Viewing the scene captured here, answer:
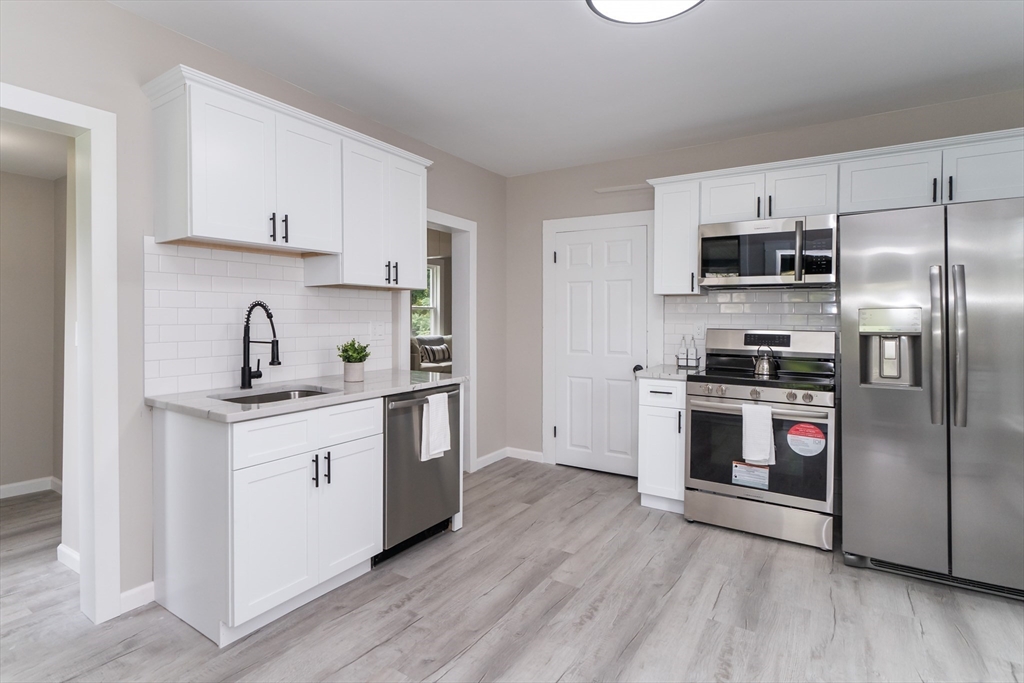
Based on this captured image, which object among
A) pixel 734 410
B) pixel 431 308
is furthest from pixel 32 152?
pixel 734 410

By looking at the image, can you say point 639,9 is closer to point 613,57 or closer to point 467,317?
point 613,57

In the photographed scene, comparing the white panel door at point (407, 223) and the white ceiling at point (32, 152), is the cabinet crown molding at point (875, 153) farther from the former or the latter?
the white ceiling at point (32, 152)

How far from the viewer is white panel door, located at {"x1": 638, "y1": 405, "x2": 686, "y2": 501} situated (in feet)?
11.6

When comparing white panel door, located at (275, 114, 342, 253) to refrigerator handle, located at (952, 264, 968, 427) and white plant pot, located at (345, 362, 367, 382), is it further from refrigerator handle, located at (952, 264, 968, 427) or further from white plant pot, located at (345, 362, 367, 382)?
refrigerator handle, located at (952, 264, 968, 427)

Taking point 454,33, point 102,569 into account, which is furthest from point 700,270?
point 102,569

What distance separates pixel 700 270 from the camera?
3.61 m

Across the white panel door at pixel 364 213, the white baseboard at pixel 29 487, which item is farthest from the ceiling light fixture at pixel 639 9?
the white baseboard at pixel 29 487

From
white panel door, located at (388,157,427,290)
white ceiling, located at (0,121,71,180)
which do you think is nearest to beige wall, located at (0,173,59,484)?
white ceiling, located at (0,121,71,180)

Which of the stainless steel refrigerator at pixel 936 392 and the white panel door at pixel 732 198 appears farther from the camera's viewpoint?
the white panel door at pixel 732 198

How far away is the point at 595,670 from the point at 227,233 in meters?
2.41

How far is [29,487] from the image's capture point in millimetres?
4074

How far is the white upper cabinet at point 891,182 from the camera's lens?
2.97 metres

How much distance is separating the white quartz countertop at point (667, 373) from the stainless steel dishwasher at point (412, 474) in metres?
1.37

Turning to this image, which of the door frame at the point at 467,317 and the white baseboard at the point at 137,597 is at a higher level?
the door frame at the point at 467,317
